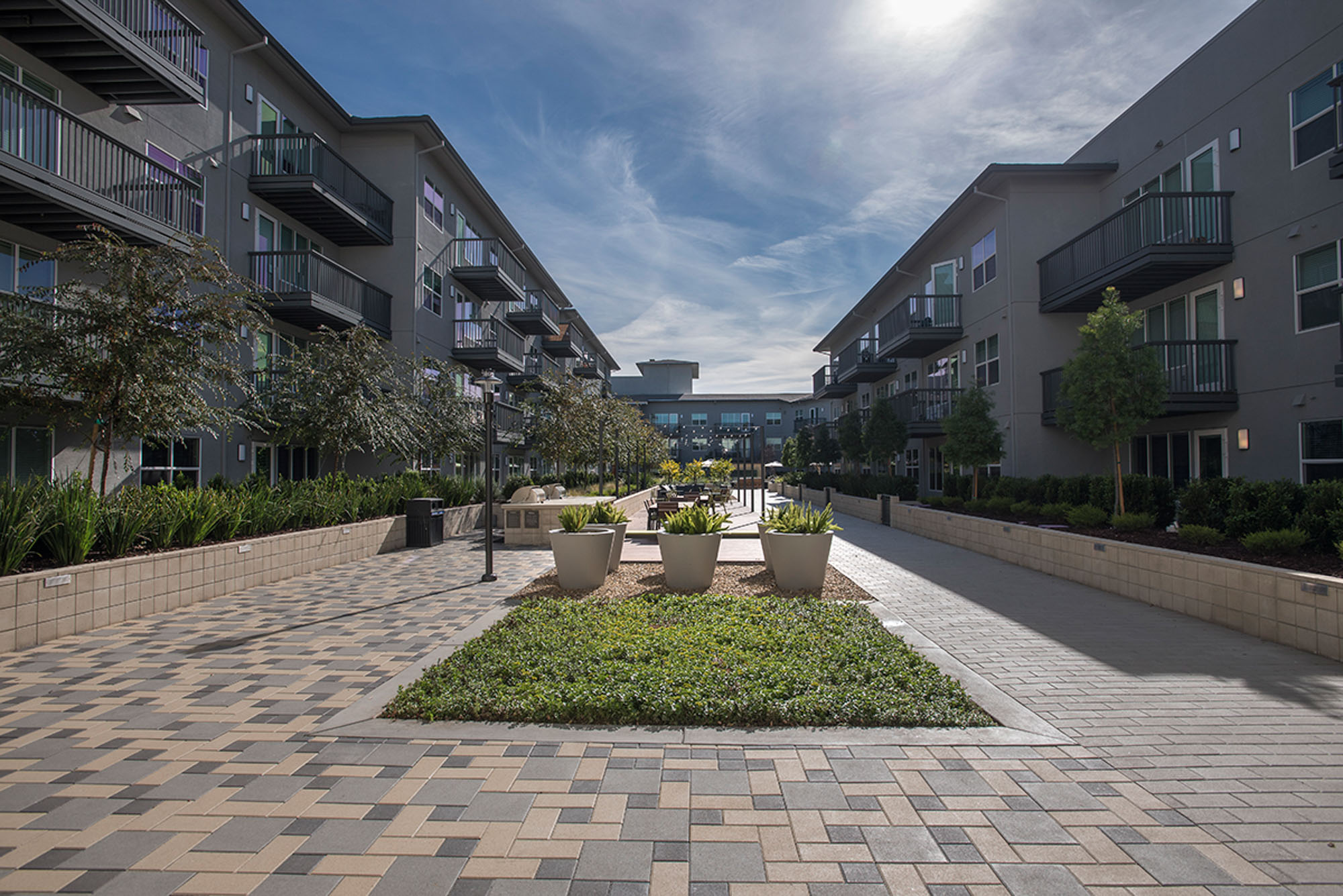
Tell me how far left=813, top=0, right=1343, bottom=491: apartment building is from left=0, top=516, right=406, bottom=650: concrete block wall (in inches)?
636

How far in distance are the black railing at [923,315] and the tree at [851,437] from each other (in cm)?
588

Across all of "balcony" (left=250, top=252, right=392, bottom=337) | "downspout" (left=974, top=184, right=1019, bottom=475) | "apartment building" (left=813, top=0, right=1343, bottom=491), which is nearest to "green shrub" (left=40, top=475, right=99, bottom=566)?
"balcony" (left=250, top=252, right=392, bottom=337)

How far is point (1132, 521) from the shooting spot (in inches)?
414

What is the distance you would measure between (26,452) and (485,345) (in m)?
16.9

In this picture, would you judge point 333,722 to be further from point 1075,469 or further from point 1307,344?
point 1075,469

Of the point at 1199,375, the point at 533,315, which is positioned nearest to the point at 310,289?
the point at 533,315

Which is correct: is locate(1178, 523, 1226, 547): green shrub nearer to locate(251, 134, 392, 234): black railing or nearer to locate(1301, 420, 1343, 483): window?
locate(1301, 420, 1343, 483): window

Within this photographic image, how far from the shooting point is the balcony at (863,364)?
30.8 m

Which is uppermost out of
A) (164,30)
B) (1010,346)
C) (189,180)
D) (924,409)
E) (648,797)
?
(164,30)

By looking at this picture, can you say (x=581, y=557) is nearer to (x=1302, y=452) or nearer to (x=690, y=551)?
(x=690, y=551)

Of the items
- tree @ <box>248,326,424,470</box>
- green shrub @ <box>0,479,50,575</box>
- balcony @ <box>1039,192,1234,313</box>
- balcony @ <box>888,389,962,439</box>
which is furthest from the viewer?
balcony @ <box>888,389,962,439</box>

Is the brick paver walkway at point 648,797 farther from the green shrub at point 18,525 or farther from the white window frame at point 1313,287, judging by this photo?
the white window frame at point 1313,287

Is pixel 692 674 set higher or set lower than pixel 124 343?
lower

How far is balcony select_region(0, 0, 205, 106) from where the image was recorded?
10742 mm
